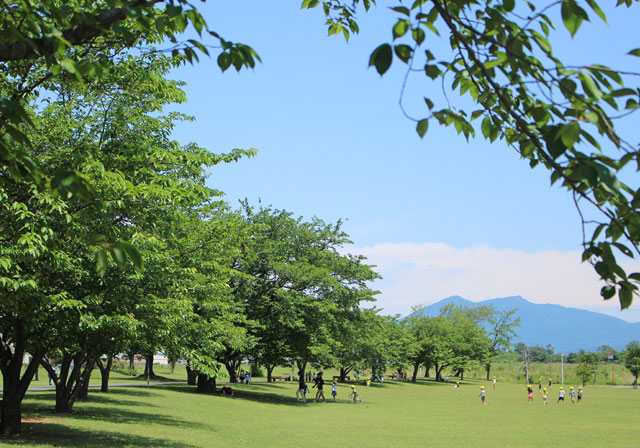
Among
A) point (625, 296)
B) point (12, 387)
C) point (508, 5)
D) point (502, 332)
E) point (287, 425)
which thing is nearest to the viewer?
point (625, 296)

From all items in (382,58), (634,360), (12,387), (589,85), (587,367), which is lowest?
(587,367)

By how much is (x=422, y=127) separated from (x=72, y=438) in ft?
52.8

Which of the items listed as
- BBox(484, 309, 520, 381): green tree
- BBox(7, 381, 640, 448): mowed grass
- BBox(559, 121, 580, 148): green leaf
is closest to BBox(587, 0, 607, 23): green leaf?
BBox(559, 121, 580, 148): green leaf

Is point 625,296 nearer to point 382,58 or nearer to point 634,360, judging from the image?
point 382,58

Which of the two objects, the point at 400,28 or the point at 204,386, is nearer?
the point at 400,28

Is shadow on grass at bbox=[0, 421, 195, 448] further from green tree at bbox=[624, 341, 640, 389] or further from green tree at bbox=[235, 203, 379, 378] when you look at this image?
green tree at bbox=[624, 341, 640, 389]

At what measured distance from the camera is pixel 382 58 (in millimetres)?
3436

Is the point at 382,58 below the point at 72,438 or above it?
above

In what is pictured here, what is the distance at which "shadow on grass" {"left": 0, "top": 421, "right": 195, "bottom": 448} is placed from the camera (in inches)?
584

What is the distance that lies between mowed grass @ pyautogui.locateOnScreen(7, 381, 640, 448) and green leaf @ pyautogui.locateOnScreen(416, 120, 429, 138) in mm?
14063

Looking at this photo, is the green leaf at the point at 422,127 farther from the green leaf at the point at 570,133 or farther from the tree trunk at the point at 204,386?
the tree trunk at the point at 204,386

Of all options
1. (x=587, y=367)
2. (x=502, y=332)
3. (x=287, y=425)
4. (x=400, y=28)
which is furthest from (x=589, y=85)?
(x=502, y=332)

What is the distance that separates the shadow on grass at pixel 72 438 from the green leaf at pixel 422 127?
14063 millimetres

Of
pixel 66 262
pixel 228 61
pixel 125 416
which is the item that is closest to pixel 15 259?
pixel 66 262
